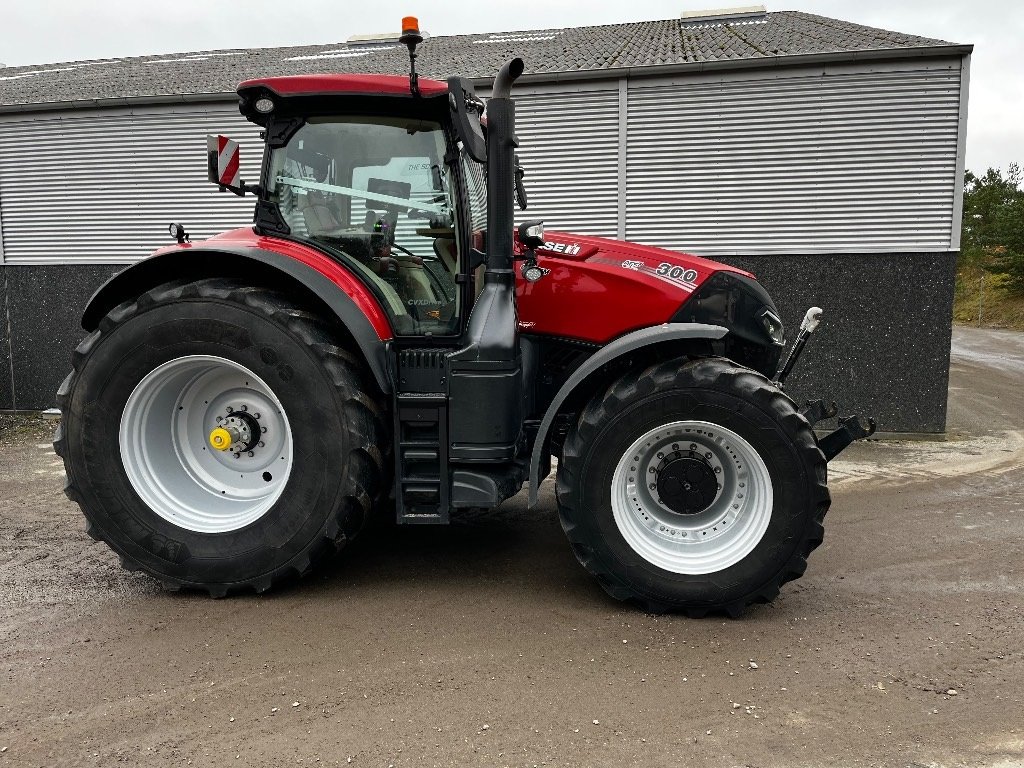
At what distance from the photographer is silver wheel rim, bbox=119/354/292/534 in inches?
144

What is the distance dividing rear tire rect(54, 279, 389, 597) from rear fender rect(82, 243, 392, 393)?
0.13 m

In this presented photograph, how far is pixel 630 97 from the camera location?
8.27 m

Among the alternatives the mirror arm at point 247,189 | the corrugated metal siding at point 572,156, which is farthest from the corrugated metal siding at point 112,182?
the mirror arm at point 247,189

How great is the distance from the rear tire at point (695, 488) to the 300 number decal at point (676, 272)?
0.52m

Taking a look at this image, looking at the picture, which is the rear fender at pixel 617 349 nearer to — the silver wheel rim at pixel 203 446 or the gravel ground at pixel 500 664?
the gravel ground at pixel 500 664

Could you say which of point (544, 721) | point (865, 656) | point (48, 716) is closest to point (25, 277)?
point (48, 716)

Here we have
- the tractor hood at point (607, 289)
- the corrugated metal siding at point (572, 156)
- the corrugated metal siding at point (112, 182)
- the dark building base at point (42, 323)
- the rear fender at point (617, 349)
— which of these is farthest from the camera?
the dark building base at point (42, 323)

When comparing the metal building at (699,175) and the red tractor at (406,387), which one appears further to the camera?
the metal building at (699,175)

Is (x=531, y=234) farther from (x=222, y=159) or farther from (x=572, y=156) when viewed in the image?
(x=572, y=156)

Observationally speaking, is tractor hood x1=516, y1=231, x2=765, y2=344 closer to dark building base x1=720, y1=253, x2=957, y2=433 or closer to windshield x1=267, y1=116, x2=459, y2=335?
windshield x1=267, y1=116, x2=459, y2=335

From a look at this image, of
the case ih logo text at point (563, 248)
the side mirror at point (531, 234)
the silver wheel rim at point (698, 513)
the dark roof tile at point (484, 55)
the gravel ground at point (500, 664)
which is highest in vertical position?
the dark roof tile at point (484, 55)

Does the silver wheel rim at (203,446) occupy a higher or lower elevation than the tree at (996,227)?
lower

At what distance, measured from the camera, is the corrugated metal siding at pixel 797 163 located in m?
7.69

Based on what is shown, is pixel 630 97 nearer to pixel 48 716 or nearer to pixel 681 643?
pixel 681 643
